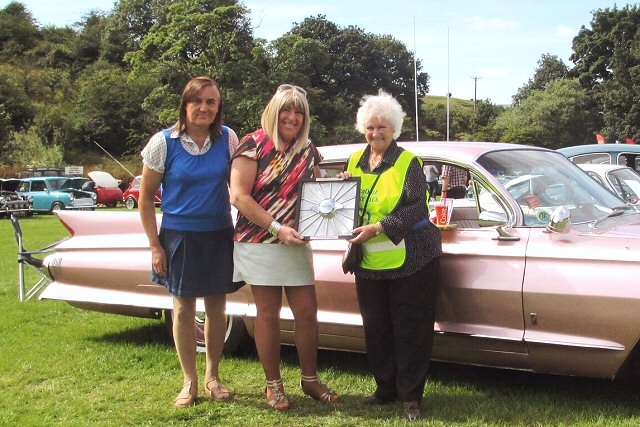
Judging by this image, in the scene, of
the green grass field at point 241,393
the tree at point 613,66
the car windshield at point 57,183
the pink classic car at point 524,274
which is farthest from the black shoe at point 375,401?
the tree at point 613,66

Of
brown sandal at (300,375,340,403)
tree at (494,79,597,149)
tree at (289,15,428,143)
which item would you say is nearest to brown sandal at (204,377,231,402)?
brown sandal at (300,375,340,403)

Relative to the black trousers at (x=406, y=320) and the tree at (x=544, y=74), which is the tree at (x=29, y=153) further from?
the tree at (x=544, y=74)

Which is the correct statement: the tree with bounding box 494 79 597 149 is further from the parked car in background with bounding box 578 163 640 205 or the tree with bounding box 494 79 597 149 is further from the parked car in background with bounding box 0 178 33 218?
the parked car in background with bounding box 578 163 640 205

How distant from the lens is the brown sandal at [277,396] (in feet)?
13.6

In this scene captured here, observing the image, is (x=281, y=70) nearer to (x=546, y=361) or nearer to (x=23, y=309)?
(x=23, y=309)

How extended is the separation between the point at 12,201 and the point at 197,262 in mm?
23393

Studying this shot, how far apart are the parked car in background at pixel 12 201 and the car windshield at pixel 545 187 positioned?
23.0m

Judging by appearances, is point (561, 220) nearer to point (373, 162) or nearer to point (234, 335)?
point (373, 162)

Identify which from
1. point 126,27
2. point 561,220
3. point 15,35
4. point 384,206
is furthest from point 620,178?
point 15,35

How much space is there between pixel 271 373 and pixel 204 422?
45 centimetres

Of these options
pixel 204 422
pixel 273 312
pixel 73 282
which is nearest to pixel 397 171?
pixel 273 312

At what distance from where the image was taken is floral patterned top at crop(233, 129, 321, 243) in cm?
401

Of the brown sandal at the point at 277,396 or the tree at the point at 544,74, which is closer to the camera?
the brown sandal at the point at 277,396

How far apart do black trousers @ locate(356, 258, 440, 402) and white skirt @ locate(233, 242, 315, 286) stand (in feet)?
1.06
